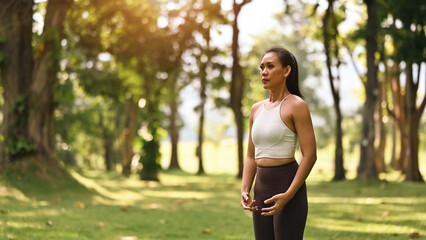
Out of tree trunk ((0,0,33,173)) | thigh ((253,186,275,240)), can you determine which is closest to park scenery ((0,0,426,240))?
tree trunk ((0,0,33,173))

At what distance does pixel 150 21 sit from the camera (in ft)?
82.7

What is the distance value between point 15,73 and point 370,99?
41.8 ft

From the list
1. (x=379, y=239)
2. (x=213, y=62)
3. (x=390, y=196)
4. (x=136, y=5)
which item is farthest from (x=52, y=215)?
(x=213, y=62)

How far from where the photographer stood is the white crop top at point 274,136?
4023 mm

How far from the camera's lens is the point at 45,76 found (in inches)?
611

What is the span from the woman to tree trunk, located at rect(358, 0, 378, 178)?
17.8 m

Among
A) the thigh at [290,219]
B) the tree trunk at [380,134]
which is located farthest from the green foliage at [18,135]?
the tree trunk at [380,134]

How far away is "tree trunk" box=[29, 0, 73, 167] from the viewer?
15422mm

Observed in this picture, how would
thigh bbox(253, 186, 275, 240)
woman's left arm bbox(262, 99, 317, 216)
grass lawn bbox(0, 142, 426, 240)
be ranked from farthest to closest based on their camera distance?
grass lawn bbox(0, 142, 426, 240) → thigh bbox(253, 186, 275, 240) → woman's left arm bbox(262, 99, 317, 216)

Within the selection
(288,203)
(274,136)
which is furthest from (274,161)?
(288,203)

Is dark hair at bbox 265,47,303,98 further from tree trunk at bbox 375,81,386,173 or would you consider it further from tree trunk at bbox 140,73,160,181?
tree trunk at bbox 375,81,386,173

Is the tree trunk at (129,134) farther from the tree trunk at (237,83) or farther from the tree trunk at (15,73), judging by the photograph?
the tree trunk at (15,73)

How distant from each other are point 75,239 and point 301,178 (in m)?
5.10

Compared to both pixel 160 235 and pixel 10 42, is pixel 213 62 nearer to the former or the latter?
pixel 10 42
